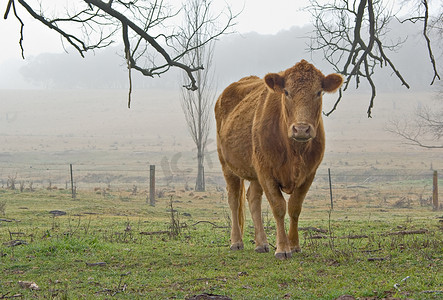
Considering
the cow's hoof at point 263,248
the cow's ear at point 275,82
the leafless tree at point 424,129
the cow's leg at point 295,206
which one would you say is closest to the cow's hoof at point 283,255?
the cow's leg at point 295,206

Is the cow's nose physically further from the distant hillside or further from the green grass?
the distant hillside

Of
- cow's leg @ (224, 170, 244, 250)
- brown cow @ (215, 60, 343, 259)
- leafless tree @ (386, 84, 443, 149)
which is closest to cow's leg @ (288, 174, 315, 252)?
brown cow @ (215, 60, 343, 259)

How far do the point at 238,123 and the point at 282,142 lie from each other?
130cm

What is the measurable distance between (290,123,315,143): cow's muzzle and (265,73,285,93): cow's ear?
34.0 inches

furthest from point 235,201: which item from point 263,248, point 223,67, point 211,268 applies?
point 223,67

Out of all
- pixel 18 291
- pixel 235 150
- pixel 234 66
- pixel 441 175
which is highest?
pixel 234 66

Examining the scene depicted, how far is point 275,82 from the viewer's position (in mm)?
6820

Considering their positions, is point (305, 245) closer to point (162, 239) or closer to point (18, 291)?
point (162, 239)

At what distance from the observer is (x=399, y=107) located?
327ft

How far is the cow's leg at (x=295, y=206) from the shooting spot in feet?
23.0

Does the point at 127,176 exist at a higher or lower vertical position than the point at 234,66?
lower

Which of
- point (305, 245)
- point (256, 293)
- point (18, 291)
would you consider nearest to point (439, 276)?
point (256, 293)

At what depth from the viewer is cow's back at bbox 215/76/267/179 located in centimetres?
779

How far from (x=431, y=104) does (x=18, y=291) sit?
350ft
